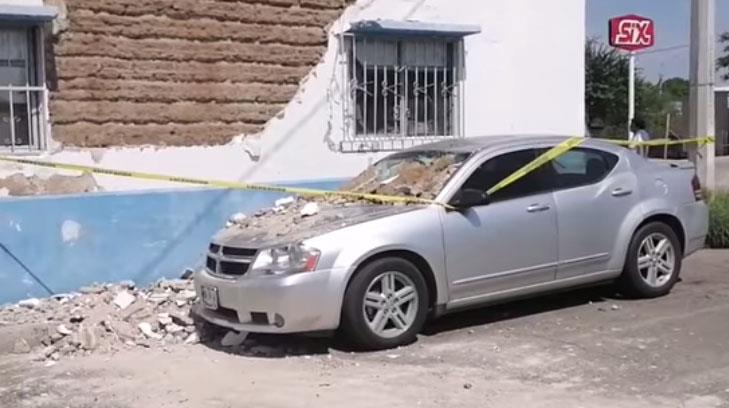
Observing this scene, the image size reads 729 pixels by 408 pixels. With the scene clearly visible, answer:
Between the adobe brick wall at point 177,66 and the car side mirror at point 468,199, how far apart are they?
3.41 metres

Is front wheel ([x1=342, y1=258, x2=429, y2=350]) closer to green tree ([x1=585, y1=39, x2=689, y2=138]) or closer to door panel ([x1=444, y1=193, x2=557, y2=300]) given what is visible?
door panel ([x1=444, y1=193, x2=557, y2=300])

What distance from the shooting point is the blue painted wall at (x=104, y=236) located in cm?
850

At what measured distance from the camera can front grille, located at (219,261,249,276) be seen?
23.4ft

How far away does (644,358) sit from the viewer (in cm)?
678

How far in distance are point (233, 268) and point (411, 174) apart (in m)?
1.75

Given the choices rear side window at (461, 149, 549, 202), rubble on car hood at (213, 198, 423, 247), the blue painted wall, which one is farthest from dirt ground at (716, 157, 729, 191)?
rubble on car hood at (213, 198, 423, 247)

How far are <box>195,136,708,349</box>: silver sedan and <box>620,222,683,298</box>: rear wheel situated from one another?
0.04 ft

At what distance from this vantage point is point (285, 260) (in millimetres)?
6969

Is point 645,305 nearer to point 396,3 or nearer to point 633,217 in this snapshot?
point 633,217

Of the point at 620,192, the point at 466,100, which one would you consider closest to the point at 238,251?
the point at 620,192

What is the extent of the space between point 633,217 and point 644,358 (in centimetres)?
198

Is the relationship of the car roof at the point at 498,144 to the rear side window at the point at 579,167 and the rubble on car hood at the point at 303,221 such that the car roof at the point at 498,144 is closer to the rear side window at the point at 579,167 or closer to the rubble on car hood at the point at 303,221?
the rear side window at the point at 579,167

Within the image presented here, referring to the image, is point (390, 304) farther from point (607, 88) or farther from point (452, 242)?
point (607, 88)

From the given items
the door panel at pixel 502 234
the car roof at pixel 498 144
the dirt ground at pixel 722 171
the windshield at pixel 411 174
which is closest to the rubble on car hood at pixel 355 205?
the windshield at pixel 411 174
